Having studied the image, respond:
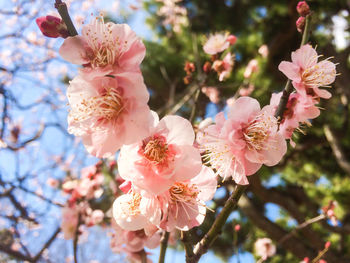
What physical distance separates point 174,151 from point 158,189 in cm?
9

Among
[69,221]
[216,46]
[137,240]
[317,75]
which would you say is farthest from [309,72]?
[69,221]

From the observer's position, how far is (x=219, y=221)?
0.63 metres

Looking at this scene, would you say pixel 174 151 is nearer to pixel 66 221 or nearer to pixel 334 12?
pixel 66 221

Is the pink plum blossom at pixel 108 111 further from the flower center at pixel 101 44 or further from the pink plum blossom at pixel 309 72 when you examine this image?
the pink plum blossom at pixel 309 72

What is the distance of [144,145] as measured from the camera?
582 mm

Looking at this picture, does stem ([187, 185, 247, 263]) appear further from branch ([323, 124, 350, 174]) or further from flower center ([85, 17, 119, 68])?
branch ([323, 124, 350, 174])

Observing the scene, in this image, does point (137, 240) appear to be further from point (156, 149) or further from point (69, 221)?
point (69, 221)

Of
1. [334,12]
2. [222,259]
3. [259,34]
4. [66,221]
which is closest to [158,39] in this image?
[259,34]

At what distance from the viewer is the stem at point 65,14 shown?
52 cm

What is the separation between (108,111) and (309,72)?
1.63 feet

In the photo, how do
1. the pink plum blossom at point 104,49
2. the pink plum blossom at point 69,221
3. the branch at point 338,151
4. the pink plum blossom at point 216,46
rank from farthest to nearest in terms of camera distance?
1. the branch at point 338,151
2. the pink plum blossom at point 216,46
3. the pink plum blossom at point 69,221
4. the pink plum blossom at point 104,49

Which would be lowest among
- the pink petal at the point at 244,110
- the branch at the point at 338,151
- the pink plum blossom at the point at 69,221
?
the branch at the point at 338,151

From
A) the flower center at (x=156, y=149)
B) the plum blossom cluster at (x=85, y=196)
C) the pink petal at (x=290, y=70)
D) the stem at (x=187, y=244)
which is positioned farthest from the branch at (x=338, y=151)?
the flower center at (x=156, y=149)

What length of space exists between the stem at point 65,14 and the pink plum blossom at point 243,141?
364mm
